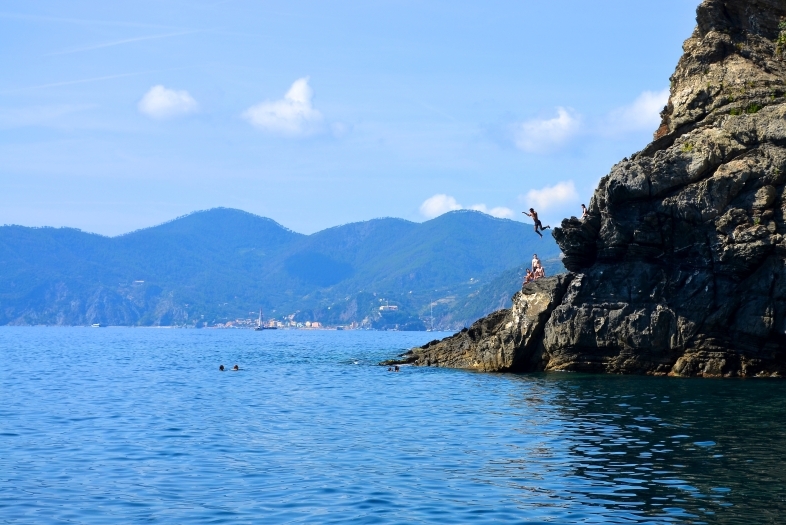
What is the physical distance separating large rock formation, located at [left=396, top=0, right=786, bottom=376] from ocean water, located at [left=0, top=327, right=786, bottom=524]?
3.95 metres

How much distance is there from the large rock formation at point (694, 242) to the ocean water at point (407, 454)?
3950 mm

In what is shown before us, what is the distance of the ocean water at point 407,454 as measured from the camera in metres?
22.5

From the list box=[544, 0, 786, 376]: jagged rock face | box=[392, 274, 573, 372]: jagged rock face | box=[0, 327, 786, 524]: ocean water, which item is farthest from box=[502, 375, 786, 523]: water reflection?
box=[392, 274, 573, 372]: jagged rock face

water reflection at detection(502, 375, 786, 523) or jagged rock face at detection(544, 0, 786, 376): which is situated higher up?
jagged rock face at detection(544, 0, 786, 376)

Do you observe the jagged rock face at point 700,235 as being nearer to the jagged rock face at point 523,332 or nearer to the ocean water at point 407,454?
the jagged rock face at point 523,332

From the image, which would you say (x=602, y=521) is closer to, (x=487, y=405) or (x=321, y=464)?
(x=321, y=464)

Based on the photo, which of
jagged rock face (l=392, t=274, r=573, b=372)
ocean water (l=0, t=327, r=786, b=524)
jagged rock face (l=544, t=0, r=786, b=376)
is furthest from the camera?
jagged rock face (l=392, t=274, r=573, b=372)

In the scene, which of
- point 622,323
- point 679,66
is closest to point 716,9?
point 679,66

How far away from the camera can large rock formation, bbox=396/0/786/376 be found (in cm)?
5331

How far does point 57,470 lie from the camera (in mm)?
28078

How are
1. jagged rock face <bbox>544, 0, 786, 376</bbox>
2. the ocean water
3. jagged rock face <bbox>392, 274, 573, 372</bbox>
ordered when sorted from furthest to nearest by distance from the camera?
jagged rock face <bbox>392, 274, 573, 372</bbox> < jagged rock face <bbox>544, 0, 786, 376</bbox> < the ocean water

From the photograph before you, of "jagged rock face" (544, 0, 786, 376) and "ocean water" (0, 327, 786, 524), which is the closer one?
"ocean water" (0, 327, 786, 524)

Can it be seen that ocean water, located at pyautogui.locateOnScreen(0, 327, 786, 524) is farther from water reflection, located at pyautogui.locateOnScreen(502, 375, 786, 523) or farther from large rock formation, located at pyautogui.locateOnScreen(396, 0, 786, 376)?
large rock formation, located at pyautogui.locateOnScreen(396, 0, 786, 376)

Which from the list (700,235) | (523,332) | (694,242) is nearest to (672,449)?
(700,235)
